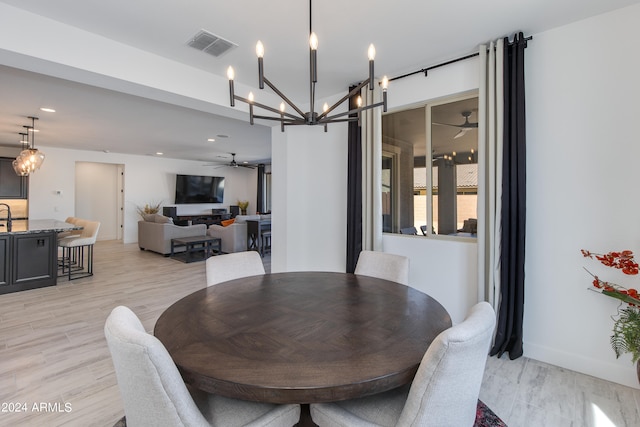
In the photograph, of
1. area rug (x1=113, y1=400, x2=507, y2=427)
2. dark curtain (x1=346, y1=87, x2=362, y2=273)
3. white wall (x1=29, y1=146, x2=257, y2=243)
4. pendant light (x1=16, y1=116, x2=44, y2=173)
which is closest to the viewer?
area rug (x1=113, y1=400, x2=507, y2=427)

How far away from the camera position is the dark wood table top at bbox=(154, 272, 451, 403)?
94 centimetres

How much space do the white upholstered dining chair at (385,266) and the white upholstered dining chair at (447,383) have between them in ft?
3.47

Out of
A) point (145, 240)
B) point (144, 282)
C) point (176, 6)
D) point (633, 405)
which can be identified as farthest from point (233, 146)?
point (633, 405)

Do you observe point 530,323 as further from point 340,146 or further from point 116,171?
point 116,171

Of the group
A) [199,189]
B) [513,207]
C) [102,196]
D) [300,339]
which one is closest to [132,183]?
[102,196]

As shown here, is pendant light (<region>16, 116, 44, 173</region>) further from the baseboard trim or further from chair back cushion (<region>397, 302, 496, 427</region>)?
the baseboard trim

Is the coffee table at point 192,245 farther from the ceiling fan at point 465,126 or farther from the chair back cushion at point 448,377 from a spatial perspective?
the chair back cushion at point 448,377

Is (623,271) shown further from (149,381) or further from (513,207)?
(149,381)

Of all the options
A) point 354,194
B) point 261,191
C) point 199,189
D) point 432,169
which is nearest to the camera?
point 432,169

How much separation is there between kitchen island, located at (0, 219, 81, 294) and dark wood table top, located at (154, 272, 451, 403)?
14.1ft

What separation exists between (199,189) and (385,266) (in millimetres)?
9004

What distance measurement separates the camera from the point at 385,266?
230cm

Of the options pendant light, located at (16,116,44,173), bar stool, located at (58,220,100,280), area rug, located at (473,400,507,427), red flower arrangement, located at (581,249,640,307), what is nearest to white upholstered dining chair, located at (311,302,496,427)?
area rug, located at (473,400,507,427)

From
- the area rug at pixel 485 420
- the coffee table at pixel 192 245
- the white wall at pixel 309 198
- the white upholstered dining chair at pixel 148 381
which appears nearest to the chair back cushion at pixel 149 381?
the white upholstered dining chair at pixel 148 381
